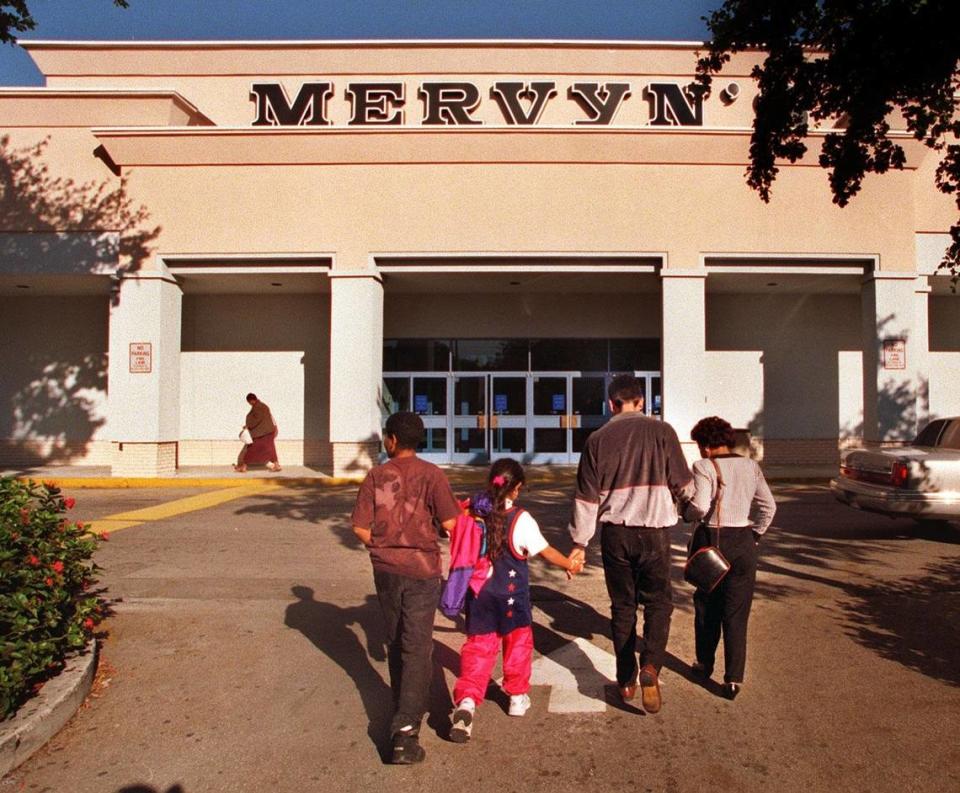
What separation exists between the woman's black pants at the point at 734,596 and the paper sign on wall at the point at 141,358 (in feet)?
46.6

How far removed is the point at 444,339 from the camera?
19.7 meters

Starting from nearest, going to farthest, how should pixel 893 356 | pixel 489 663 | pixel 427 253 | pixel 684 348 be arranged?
pixel 489 663 < pixel 893 356 < pixel 684 348 < pixel 427 253

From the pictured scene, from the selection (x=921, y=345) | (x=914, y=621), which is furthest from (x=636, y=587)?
(x=921, y=345)

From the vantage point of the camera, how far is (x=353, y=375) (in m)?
16.6

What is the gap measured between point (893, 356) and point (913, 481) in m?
8.18

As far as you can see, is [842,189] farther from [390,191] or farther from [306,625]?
[390,191]

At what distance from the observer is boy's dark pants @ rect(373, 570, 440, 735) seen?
3822 millimetres

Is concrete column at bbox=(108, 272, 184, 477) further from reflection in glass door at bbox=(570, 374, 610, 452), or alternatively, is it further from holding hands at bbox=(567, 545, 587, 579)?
holding hands at bbox=(567, 545, 587, 579)

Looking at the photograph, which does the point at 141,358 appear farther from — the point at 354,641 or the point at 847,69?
the point at 847,69

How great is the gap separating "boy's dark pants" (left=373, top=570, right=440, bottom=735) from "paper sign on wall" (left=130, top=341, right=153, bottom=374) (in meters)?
13.9

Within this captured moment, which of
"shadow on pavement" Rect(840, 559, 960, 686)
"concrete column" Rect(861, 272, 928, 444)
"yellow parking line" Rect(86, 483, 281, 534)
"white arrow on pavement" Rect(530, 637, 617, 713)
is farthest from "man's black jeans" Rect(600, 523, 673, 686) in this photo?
"concrete column" Rect(861, 272, 928, 444)

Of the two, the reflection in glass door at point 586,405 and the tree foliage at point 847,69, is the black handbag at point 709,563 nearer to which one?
the tree foliage at point 847,69

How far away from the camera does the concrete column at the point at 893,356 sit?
15.9 meters

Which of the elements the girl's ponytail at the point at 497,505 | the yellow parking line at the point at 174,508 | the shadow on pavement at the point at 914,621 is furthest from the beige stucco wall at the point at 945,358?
the girl's ponytail at the point at 497,505
